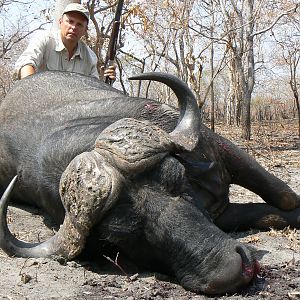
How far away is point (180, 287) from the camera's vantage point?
282 centimetres

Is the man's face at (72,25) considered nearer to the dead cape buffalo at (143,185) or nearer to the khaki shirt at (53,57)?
the khaki shirt at (53,57)

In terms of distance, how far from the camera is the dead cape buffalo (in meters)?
2.71

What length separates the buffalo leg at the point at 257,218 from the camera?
13.3ft

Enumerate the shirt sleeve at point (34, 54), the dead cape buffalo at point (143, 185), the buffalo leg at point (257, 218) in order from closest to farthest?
the dead cape buffalo at point (143, 185) < the buffalo leg at point (257, 218) < the shirt sleeve at point (34, 54)

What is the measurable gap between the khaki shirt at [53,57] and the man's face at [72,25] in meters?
0.16

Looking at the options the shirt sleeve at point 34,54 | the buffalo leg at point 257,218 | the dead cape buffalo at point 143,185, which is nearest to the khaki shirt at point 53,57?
the shirt sleeve at point 34,54

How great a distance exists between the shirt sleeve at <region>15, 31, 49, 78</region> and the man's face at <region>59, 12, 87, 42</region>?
0.23 m

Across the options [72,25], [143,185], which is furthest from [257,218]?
[72,25]

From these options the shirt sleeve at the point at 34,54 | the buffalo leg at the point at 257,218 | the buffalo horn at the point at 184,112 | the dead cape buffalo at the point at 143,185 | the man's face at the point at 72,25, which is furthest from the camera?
the man's face at the point at 72,25

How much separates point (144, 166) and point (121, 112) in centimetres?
96

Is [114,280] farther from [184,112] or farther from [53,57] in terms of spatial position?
[53,57]

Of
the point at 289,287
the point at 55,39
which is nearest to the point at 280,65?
the point at 55,39

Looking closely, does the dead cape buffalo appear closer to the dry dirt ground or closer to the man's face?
the dry dirt ground

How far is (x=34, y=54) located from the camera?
18.5 ft
